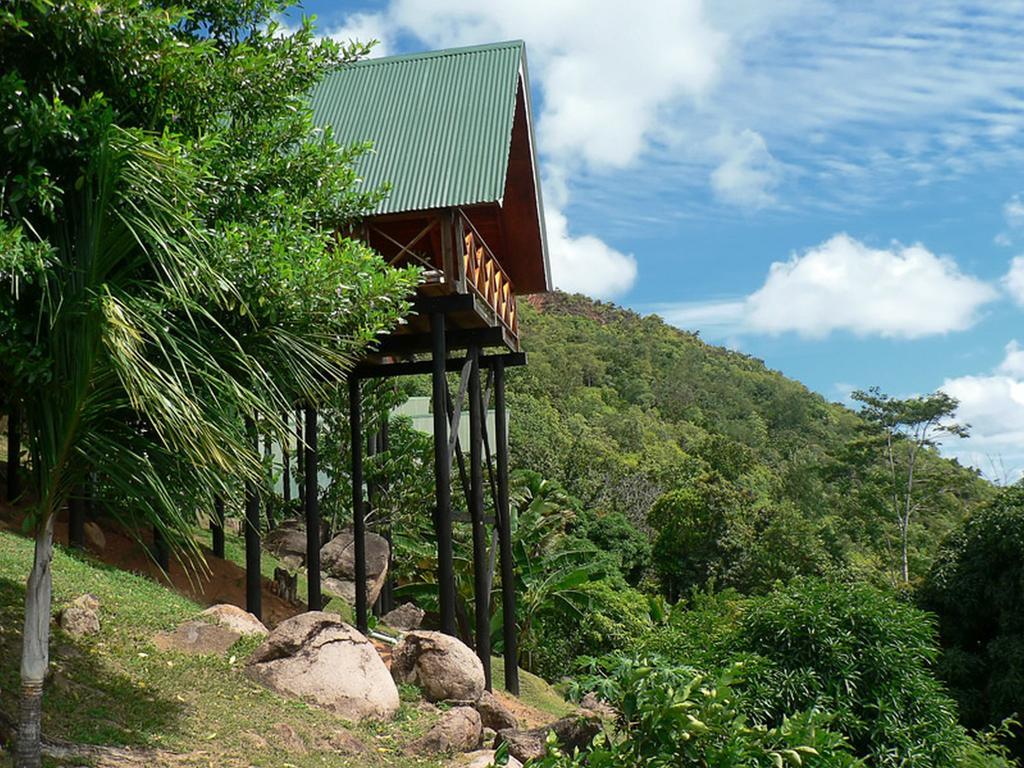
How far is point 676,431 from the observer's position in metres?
55.5

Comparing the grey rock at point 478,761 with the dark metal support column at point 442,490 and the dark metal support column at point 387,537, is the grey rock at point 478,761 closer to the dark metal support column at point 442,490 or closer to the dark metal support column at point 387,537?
the dark metal support column at point 442,490

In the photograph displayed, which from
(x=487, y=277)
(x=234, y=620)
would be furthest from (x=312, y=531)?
(x=487, y=277)

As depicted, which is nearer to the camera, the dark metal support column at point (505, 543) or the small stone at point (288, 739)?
the small stone at point (288, 739)

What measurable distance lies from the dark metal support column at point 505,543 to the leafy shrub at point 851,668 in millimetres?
6981

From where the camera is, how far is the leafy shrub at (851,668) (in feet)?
22.6

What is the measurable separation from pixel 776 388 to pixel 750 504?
4336 centimetres

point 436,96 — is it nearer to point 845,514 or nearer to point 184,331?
point 184,331

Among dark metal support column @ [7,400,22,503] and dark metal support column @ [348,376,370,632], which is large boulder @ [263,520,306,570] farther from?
dark metal support column @ [7,400,22,503]

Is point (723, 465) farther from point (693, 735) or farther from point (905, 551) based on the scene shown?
point (693, 735)

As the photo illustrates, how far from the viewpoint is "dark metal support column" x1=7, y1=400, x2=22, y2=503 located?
6.77 metres

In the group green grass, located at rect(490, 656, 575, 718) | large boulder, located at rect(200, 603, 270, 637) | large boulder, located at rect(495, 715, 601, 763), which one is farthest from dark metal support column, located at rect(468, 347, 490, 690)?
large boulder, located at rect(495, 715, 601, 763)

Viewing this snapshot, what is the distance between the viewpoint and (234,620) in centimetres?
1053

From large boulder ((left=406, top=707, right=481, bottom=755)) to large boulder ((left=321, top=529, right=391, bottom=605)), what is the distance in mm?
7973

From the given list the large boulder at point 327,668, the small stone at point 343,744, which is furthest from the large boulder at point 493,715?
the small stone at point 343,744
